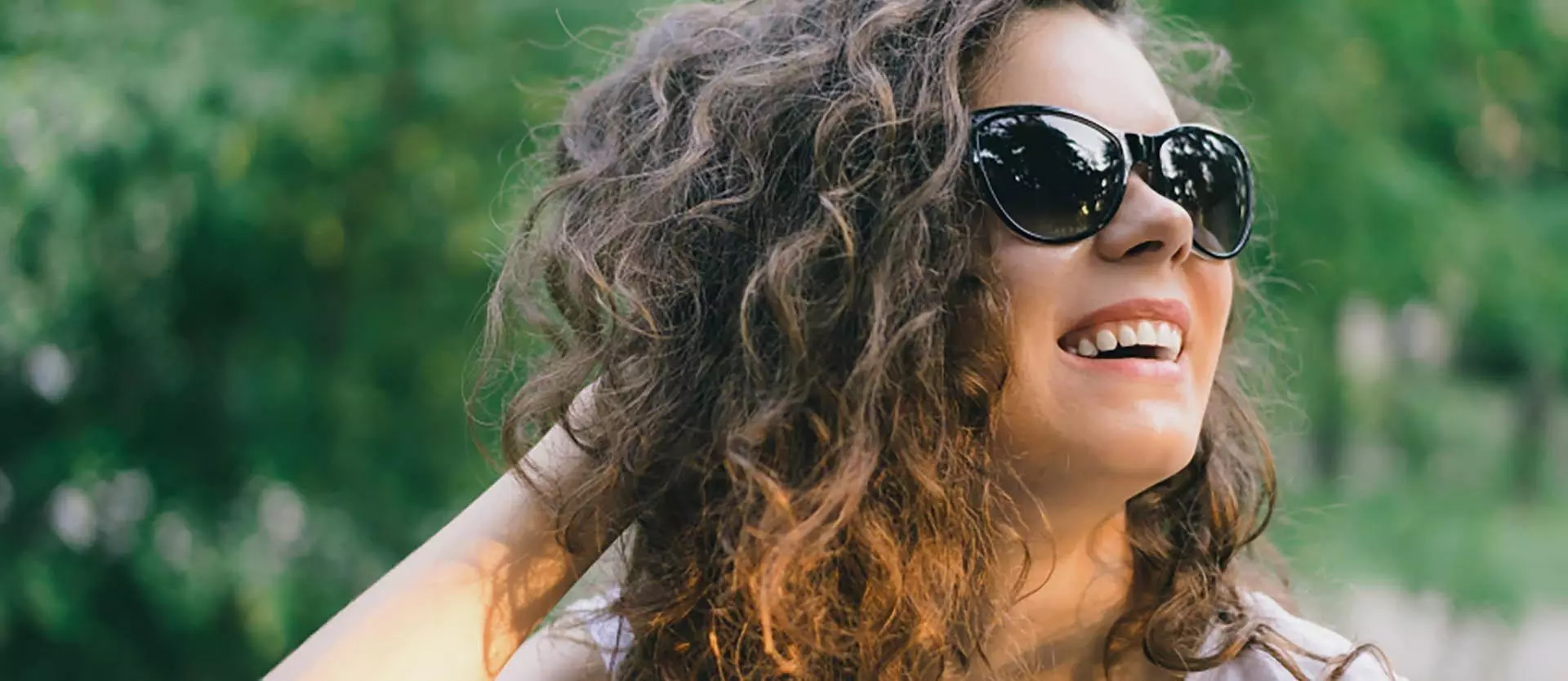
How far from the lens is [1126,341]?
55.9 inches

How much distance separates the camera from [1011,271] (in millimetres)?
1418

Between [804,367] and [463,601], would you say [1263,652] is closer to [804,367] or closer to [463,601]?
[804,367]

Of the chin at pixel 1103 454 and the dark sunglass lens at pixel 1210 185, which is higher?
the dark sunglass lens at pixel 1210 185

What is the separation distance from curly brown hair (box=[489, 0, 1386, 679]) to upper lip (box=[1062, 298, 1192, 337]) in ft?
0.33

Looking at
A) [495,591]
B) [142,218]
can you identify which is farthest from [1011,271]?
[142,218]

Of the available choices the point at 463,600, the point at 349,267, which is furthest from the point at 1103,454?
the point at 349,267

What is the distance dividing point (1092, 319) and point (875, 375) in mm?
265

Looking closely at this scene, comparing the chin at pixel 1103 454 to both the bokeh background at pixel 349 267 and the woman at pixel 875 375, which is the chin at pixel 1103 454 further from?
the bokeh background at pixel 349 267

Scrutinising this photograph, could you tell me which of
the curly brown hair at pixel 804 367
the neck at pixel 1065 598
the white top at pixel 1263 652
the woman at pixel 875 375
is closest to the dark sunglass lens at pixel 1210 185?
the woman at pixel 875 375

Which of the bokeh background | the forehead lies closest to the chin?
the forehead

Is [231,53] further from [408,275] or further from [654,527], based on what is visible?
[654,527]

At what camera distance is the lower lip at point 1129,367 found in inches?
55.7

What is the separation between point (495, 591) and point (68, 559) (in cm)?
185

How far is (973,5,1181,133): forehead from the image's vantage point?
4.77 feet
